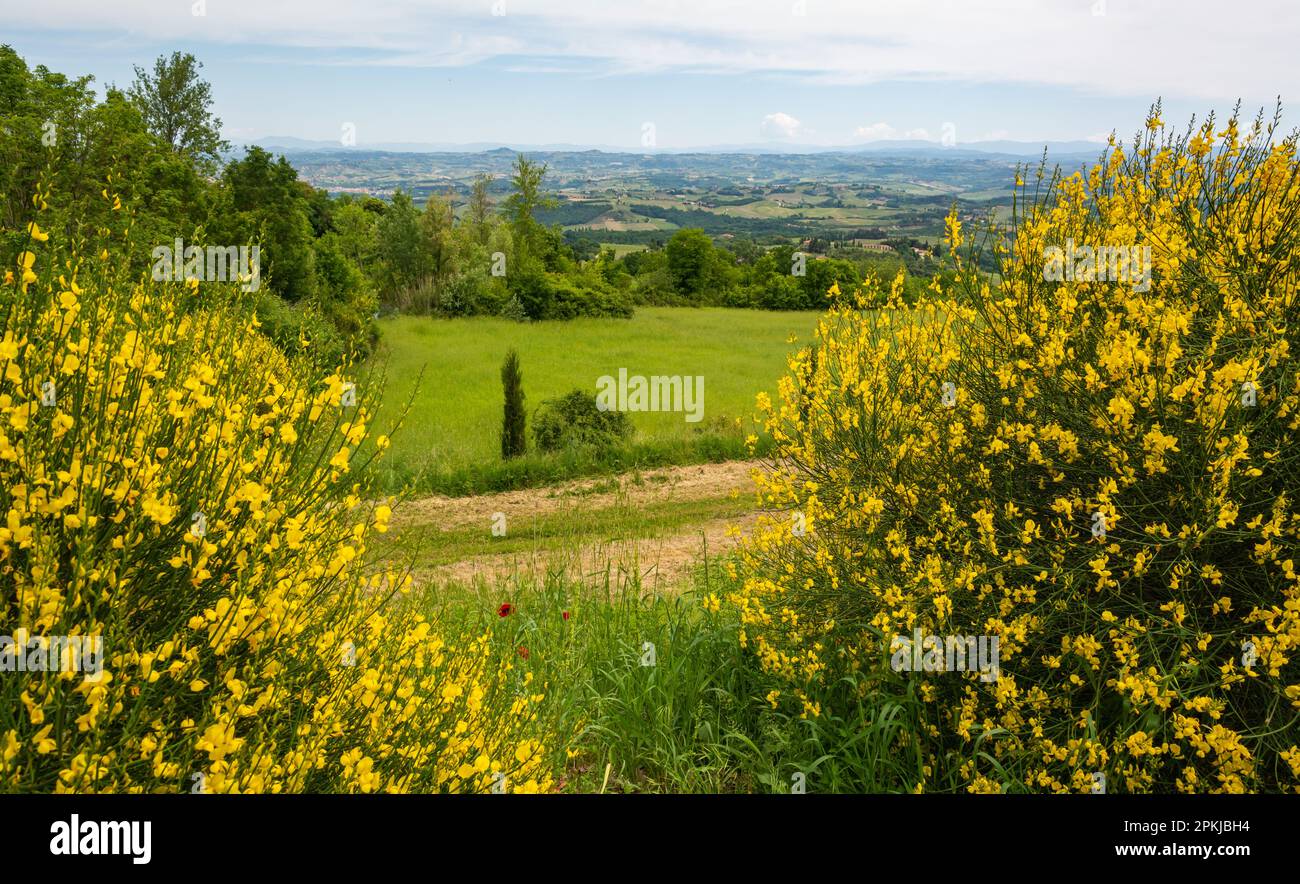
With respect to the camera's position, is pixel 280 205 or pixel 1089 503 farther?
pixel 280 205

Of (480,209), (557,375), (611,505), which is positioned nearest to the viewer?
(611,505)

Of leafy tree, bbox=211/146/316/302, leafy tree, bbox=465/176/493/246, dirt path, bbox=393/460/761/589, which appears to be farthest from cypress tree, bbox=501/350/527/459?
leafy tree, bbox=465/176/493/246

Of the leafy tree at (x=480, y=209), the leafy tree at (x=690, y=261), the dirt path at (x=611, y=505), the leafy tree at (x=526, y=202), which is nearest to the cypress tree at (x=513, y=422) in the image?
the dirt path at (x=611, y=505)

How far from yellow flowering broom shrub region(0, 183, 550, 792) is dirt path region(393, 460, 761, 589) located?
4.77 metres

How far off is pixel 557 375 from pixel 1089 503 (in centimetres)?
2087

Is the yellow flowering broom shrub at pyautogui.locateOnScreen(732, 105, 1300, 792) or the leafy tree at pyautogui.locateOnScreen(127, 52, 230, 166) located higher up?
the leafy tree at pyautogui.locateOnScreen(127, 52, 230, 166)

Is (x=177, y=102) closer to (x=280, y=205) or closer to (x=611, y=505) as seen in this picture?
(x=280, y=205)

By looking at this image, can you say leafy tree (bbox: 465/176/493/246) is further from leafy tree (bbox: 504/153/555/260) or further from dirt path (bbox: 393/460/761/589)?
dirt path (bbox: 393/460/761/589)

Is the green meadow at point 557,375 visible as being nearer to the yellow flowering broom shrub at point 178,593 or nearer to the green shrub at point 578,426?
the green shrub at point 578,426

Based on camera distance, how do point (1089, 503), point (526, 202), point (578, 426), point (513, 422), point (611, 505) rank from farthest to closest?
point (526, 202) → point (578, 426) → point (513, 422) → point (611, 505) → point (1089, 503)

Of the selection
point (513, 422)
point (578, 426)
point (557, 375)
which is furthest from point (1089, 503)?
point (557, 375)

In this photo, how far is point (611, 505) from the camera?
1218 centimetres

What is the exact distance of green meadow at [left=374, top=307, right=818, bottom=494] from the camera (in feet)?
45.3

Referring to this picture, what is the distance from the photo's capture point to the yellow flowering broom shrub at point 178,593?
2168 mm
